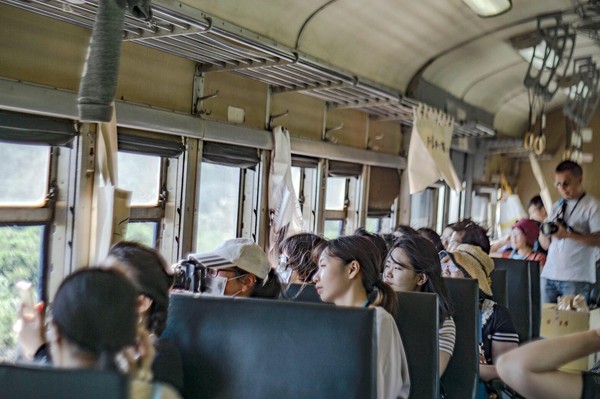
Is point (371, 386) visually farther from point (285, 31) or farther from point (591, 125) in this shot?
point (591, 125)

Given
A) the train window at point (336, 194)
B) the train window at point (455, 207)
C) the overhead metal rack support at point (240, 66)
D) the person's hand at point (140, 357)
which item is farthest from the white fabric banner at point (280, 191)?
the train window at point (455, 207)

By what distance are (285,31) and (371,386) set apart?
13.1 feet

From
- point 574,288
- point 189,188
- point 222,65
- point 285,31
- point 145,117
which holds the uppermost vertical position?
point 285,31

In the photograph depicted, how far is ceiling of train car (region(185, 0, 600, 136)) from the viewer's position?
5516mm

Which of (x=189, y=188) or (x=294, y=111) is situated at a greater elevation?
(x=294, y=111)

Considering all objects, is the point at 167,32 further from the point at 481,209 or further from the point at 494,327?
the point at 481,209

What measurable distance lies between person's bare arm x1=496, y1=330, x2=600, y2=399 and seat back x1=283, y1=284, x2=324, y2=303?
1.20m

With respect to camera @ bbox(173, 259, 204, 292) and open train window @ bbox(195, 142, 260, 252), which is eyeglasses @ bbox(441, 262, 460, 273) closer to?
camera @ bbox(173, 259, 204, 292)

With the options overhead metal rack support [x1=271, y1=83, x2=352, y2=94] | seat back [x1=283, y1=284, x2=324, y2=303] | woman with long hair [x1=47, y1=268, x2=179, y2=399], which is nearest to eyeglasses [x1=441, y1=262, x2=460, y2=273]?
seat back [x1=283, y1=284, x2=324, y2=303]

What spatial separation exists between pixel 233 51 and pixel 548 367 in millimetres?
3292

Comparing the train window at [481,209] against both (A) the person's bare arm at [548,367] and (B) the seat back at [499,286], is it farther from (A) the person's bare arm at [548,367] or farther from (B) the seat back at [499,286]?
(A) the person's bare arm at [548,367]

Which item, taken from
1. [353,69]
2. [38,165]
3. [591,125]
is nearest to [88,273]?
[38,165]

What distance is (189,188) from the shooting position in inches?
196

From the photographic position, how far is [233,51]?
4.75 meters
